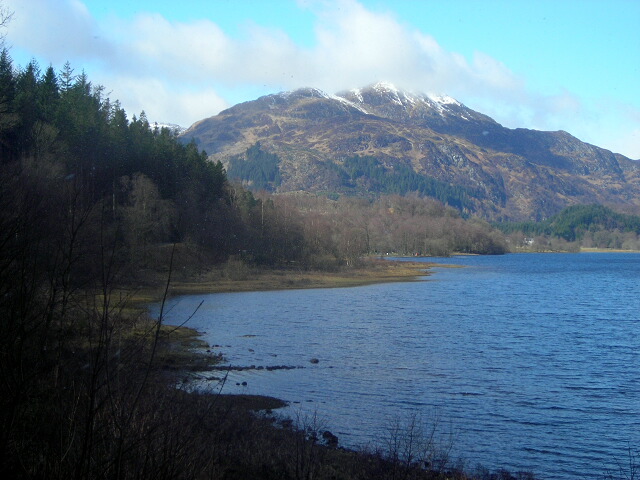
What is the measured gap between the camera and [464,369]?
3056 centimetres

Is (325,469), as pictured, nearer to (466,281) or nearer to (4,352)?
(4,352)

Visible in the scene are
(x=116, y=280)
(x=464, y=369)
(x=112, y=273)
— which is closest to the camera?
(x=116, y=280)

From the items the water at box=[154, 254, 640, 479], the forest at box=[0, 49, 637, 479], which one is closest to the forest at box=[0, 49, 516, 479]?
the forest at box=[0, 49, 637, 479]

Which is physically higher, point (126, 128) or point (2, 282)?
point (126, 128)

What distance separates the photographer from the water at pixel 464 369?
19.6m

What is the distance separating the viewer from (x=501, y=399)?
2470cm

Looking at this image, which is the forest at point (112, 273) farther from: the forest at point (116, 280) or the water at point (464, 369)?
the water at point (464, 369)

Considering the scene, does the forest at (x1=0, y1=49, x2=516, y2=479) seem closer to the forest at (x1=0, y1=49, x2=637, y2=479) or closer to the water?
the forest at (x1=0, y1=49, x2=637, y2=479)

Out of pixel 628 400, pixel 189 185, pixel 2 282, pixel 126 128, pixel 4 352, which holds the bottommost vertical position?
pixel 628 400

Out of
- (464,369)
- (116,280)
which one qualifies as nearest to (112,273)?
(116,280)

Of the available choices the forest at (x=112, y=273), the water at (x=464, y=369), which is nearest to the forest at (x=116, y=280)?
the forest at (x=112, y=273)

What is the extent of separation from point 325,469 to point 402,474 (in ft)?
5.66

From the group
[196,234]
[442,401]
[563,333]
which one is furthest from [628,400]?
[196,234]

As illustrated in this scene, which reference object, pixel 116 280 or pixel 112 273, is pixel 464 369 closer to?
pixel 112 273
